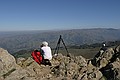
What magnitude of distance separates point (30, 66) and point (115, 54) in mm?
13904

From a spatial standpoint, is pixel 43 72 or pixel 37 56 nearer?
pixel 43 72

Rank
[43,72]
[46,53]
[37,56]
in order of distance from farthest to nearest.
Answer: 1. [37,56]
2. [46,53]
3. [43,72]

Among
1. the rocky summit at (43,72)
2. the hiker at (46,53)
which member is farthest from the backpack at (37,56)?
the rocky summit at (43,72)

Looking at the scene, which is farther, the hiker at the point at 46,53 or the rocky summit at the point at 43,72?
the hiker at the point at 46,53

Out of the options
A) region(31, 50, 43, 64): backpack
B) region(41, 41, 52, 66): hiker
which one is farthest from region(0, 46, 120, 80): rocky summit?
region(41, 41, 52, 66): hiker

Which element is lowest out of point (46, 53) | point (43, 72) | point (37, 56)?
point (43, 72)

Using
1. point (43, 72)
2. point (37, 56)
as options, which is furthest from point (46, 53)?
point (43, 72)

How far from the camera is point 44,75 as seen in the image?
2252cm

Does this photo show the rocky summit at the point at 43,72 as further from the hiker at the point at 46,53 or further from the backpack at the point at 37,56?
the hiker at the point at 46,53

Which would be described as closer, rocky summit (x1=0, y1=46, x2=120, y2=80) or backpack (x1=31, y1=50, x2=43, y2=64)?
rocky summit (x1=0, y1=46, x2=120, y2=80)

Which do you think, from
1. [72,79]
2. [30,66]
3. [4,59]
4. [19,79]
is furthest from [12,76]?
[72,79]

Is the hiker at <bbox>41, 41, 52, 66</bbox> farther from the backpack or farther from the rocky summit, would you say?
the rocky summit

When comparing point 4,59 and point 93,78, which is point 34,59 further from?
point 93,78

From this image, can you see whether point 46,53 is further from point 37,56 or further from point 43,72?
point 43,72
